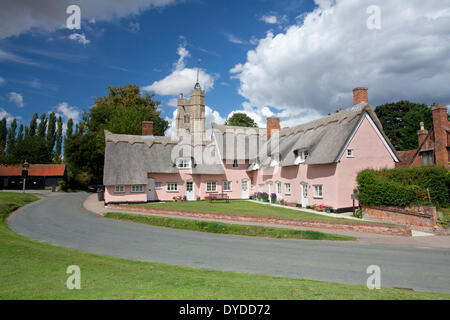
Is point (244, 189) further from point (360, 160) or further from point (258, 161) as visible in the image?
point (360, 160)

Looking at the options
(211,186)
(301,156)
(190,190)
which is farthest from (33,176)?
(301,156)

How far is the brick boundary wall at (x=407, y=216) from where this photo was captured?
16.5m

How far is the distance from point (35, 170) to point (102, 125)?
75.4 feet

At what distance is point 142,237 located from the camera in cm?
1456

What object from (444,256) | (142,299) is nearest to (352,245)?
(444,256)

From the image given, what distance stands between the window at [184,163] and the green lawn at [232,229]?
12312mm

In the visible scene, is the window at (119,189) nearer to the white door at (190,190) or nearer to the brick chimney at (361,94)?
the white door at (190,190)

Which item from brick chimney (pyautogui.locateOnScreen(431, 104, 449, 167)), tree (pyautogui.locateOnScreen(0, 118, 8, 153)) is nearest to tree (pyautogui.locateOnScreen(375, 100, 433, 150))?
brick chimney (pyautogui.locateOnScreen(431, 104, 449, 167))

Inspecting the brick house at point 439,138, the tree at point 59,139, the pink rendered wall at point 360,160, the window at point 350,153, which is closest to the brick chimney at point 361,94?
the pink rendered wall at point 360,160

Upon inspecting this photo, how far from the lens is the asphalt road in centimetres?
876

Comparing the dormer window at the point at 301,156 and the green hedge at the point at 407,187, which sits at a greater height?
the dormer window at the point at 301,156

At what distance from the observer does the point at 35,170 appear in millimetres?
54719
